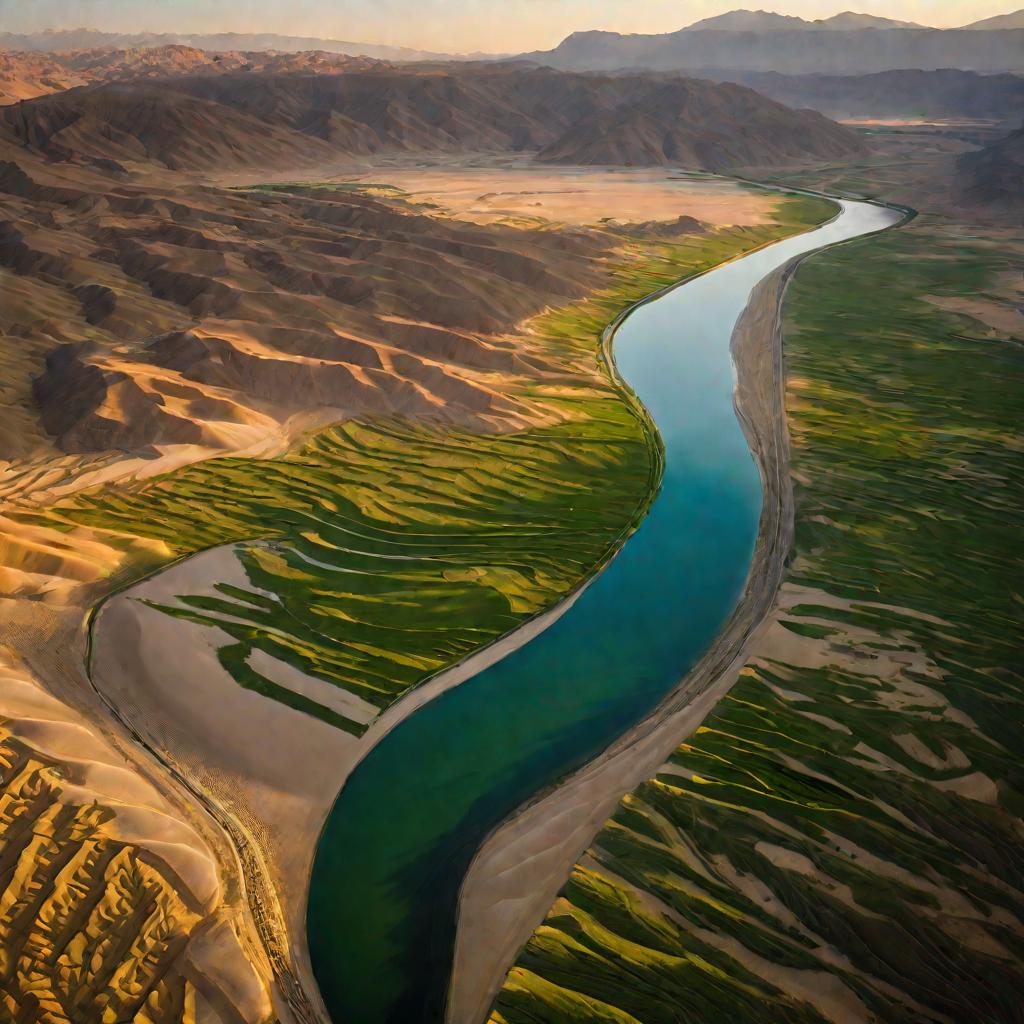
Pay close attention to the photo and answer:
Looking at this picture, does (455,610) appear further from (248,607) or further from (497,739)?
(248,607)

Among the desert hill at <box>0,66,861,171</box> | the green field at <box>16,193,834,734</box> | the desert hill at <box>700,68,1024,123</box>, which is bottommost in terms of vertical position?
the green field at <box>16,193,834,734</box>

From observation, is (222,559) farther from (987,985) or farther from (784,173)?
(784,173)

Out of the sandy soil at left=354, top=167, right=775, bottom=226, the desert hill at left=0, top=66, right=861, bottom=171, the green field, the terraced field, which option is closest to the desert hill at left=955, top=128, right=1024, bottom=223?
the sandy soil at left=354, top=167, right=775, bottom=226

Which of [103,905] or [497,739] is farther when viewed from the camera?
[497,739]

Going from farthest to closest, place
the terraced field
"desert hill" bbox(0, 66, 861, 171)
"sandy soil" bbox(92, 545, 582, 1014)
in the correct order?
"desert hill" bbox(0, 66, 861, 171)
"sandy soil" bbox(92, 545, 582, 1014)
the terraced field

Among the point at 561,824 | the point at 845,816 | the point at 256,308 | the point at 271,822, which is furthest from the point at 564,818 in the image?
the point at 256,308

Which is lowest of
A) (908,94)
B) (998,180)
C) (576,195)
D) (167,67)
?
(576,195)

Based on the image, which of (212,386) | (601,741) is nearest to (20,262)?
(212,386)

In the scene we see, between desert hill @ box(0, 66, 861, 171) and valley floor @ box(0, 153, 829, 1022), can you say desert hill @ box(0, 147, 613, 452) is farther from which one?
desert hill @ box(0, 66, 861, 171)
